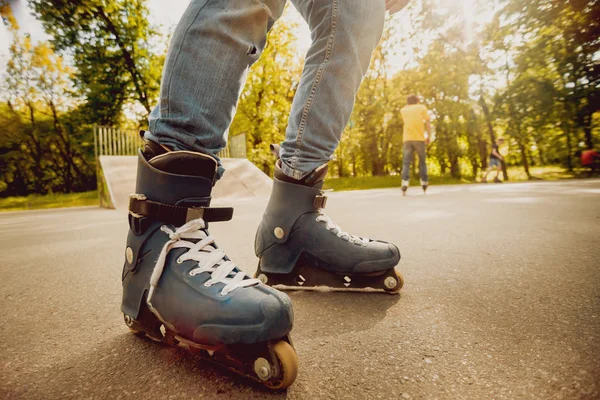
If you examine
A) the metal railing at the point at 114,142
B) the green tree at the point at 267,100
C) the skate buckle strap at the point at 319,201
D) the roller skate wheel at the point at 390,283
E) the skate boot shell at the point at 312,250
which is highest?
the green tree at the point at 267,100

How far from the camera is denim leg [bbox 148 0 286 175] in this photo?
0.80 m

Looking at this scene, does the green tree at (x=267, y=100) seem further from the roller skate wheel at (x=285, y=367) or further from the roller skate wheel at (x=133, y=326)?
the roller skate wheel at (x=285, y=367)

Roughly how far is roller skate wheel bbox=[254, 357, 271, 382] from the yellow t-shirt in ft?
23.2

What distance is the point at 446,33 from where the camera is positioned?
14.6 metres

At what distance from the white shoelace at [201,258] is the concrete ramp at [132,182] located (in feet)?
19.9

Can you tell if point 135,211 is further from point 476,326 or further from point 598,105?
point 598,105

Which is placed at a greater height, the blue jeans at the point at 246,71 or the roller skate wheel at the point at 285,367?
the blue jeans at the point at 246,71

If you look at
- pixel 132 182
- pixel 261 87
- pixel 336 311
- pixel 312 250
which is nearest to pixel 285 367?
pixel 336 311

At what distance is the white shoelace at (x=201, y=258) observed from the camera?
70 cm

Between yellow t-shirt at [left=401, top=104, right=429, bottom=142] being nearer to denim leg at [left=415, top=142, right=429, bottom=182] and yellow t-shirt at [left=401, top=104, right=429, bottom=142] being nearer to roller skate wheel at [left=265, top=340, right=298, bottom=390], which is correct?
denim leg at [left=415, top=142, right=429, bottom=182]

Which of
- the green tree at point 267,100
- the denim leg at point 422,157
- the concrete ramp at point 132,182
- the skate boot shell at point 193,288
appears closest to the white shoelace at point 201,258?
the skate boot shell at point 193,288

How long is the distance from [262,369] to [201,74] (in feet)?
2.18

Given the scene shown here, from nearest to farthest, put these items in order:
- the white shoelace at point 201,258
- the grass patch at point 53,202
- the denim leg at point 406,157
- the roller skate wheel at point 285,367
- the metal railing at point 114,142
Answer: the roller skate wheel at point 285,367 → the white shoelace at point 201,258 → the denim leg at point 406,157 → the metal railing at point 114,142 → the grass patch at point 53,202

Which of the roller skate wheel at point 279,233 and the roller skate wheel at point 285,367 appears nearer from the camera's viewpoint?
the roller skate wheel at point 285,367
